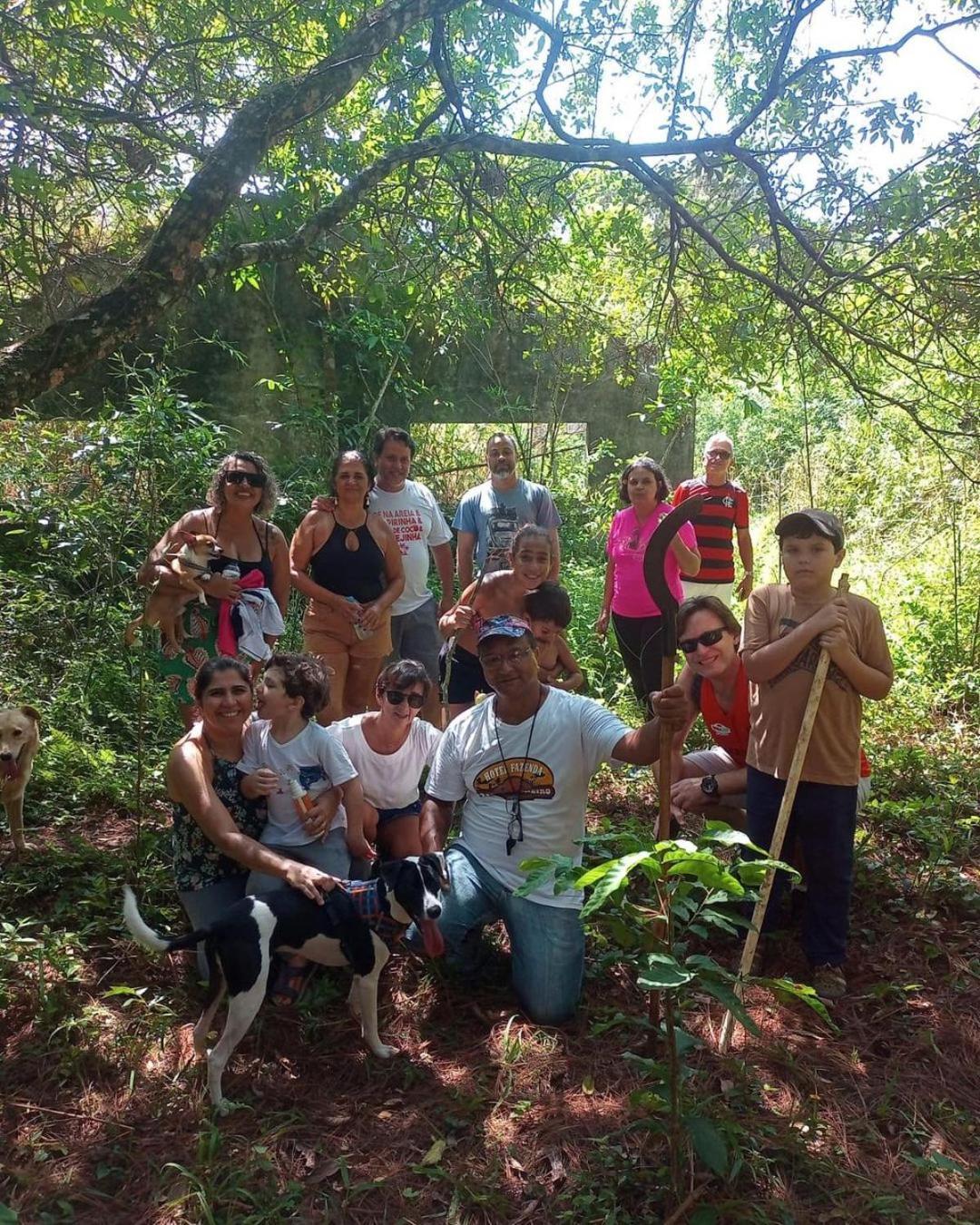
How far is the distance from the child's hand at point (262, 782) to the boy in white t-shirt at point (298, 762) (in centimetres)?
1

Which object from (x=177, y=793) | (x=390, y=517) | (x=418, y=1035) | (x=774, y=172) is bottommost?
(x=418, y=1035)

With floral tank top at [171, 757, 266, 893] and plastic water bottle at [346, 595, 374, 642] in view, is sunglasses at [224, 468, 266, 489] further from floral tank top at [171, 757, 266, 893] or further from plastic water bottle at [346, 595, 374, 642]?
floral tank top at [171, 757, 266, 893]

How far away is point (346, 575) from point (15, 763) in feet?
5.75

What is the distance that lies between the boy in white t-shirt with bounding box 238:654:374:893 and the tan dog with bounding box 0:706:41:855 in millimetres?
1417

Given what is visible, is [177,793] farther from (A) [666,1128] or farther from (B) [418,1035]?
(A) [666,1128]

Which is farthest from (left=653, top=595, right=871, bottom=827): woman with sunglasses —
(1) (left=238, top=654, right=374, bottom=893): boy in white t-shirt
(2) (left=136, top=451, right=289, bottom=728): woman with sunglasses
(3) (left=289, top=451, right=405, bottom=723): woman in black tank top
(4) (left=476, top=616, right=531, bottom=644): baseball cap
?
(2) (left=136, top=451, right=289, bottom=728): woman with sunglasses

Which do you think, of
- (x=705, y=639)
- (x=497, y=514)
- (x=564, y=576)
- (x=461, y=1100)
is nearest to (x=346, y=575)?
(x=497, y=514)

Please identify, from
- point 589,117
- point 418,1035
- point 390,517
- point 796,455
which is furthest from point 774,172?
point 796,455

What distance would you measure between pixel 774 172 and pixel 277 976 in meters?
4.63

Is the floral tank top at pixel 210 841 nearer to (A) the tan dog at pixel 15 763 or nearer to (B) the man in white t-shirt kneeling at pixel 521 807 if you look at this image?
(B) the man in white t-shirt kneeling at pixel 521 807

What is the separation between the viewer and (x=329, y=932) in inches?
109

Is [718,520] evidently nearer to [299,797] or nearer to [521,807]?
[521,807]

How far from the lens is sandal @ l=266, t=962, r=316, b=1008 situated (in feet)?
9.78

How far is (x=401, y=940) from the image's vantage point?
334 centimetres
